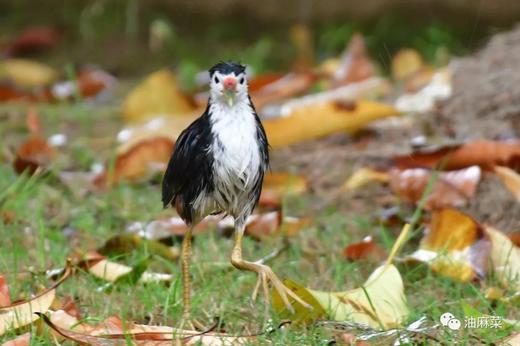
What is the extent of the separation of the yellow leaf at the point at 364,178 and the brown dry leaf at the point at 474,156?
0.13 meters

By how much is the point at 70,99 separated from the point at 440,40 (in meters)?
2.21

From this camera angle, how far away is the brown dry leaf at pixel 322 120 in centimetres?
476

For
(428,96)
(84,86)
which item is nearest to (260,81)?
(428,96)

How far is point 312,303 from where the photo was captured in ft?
9.60

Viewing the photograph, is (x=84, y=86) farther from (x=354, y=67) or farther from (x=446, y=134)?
(x=446, y=134)

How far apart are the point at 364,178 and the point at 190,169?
5.20ft

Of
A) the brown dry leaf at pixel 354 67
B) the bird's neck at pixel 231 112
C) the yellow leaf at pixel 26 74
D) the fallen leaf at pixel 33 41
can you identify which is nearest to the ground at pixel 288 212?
the bird's neck at pixel 231 112

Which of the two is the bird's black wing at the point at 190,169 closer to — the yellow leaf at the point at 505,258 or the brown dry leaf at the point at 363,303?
the brown dry leaf at the point at 363,303

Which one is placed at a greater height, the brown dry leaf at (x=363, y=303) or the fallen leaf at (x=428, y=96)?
the fallen leaf at (x=428, y=96)

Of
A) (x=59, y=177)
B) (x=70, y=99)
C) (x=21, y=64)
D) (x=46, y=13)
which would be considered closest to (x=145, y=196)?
(x=59, y=177)

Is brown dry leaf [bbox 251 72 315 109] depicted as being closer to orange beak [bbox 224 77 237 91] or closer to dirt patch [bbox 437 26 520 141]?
dirt patch [bbox 437 26 520 141]

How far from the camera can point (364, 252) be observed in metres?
3.64

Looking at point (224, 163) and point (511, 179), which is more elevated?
point (224, 163)

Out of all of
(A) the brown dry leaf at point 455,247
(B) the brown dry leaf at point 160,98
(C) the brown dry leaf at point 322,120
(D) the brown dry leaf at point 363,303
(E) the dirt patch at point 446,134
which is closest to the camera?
(D) the brown dry leaf at point 363,303
